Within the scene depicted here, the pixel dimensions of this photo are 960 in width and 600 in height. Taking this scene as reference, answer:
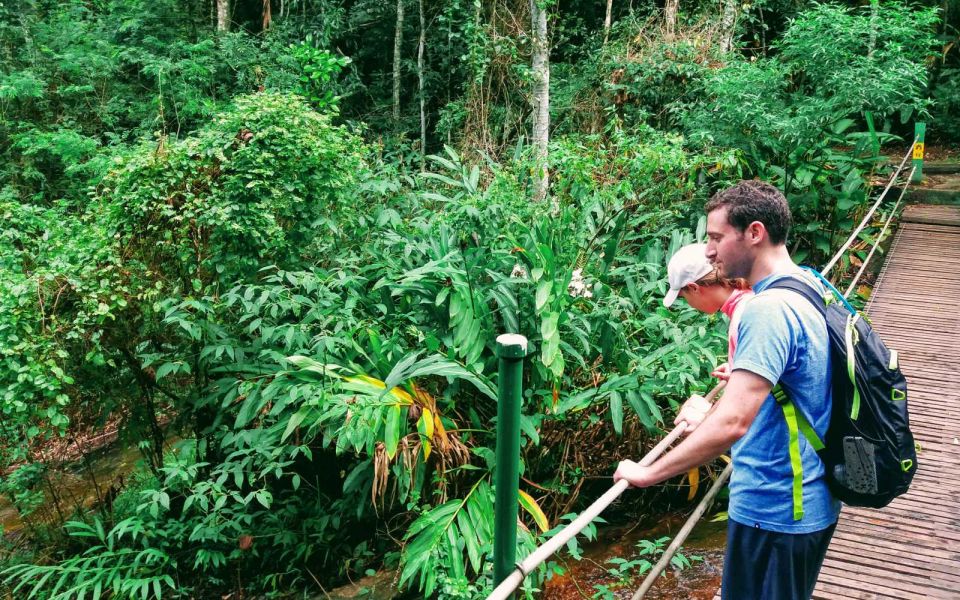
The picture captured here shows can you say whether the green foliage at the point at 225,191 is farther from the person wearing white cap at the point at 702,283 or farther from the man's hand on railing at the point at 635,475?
the man's hand on railing at the point at 635,475

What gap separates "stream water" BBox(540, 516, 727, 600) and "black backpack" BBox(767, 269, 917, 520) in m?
1.78

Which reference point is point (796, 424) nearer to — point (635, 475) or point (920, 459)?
point (635, 475)

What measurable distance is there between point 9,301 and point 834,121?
6.97m

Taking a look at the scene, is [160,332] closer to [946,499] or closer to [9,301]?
[9,301]

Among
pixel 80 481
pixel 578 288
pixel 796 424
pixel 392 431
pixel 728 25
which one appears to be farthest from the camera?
pixel 728 25

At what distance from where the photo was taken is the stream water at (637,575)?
11.6 feet

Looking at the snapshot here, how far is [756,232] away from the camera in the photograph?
1877 millimetres

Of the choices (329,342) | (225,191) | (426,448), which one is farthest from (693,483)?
(225,191)

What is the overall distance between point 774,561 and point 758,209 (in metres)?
0.90

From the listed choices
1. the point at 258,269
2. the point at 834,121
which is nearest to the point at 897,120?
the point at 834,121

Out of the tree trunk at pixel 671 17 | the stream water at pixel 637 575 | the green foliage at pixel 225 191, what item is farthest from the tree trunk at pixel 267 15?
the stream water at pixel 637 575

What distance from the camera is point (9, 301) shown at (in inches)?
169

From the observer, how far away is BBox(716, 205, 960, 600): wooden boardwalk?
10.2ft

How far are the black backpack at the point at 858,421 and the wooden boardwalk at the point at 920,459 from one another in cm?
157
